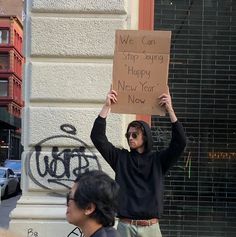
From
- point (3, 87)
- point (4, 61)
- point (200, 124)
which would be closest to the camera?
point (200, 124)

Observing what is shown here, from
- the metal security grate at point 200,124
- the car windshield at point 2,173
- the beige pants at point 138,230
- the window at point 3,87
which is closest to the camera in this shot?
the beige pants at point 138,230

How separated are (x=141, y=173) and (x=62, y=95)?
1919 mm

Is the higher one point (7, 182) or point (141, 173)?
point (141, 173)

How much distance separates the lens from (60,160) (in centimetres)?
618

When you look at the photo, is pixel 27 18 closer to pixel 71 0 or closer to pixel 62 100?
pixel 71 0

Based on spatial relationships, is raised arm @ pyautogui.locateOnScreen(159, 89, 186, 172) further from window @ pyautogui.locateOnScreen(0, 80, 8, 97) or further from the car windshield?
window @ pyautogui.locateOnScreen(0, 80, 8, 97)

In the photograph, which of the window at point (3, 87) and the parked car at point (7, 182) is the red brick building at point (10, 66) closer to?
the window at point (3, 87)

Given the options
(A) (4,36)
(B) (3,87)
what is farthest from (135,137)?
(A) (4,36)

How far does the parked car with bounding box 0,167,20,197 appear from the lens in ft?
72.4

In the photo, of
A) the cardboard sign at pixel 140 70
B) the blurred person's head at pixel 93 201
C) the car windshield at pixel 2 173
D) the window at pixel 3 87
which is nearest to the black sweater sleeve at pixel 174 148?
the cardboard sign at pixel 140 70

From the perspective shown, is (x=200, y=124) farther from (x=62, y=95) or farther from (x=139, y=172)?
(x=139, y=172)

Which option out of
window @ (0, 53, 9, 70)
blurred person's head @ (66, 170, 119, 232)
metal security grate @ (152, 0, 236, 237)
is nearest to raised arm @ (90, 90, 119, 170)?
blurred person's head @ (66, 170, 119, 232)

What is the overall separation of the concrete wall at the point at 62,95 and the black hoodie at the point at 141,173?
1460 millimetres

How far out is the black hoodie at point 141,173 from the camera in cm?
450
